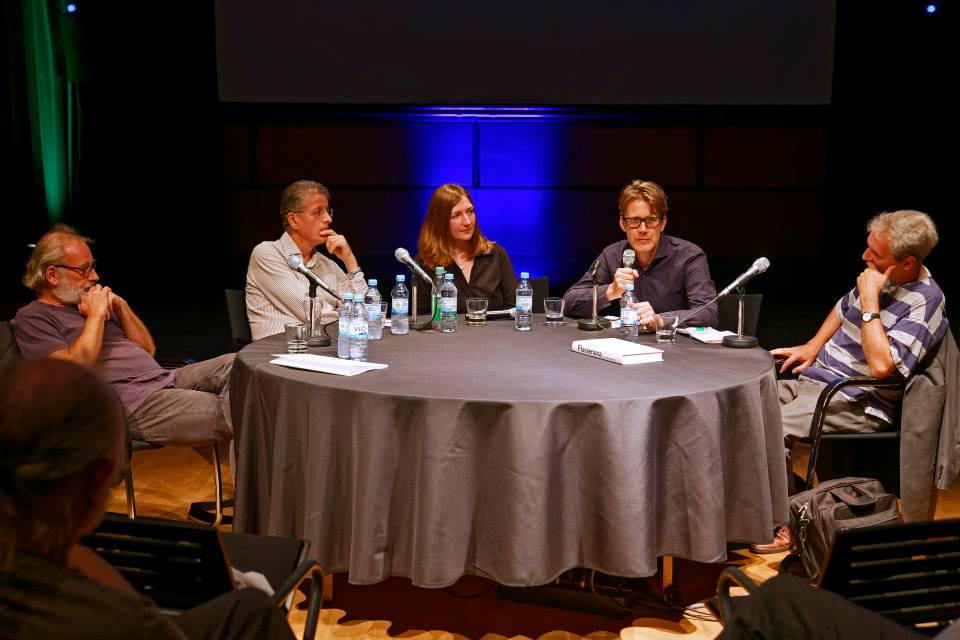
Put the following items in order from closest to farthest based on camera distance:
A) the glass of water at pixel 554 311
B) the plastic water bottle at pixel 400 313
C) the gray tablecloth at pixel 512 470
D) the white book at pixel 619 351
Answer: the gray tablecloth at pixel 512 470
the white book at pixel 619 351
the plastic water bottle at pixel 400 313
the glass of water at pixel 554 311

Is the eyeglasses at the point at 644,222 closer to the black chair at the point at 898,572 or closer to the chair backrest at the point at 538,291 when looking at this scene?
the chair backrest at the point at 538,291

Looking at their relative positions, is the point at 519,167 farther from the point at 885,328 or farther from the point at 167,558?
the point at 167,558

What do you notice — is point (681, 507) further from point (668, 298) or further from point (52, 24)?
point (52, 24)

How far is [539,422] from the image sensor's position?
2420mm

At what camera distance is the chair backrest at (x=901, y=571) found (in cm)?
170

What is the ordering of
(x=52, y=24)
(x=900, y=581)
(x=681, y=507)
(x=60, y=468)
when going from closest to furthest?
1. (x=60, y=468)
2. (x=900, y=581)
3. (x=681, y=507)
4. (x=52, y=24)

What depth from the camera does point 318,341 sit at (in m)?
3.25

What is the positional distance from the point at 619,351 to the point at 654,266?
1.21m

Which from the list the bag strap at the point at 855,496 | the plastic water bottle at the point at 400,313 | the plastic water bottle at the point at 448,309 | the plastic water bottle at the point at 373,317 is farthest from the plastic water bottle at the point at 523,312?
the bag strap at the point at 855,496

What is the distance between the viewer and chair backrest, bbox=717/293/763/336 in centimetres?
380

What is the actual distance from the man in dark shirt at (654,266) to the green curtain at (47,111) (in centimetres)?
536

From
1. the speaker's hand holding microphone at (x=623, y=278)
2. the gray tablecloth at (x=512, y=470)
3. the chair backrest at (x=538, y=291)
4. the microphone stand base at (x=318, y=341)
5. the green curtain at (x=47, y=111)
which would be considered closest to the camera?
the gray tablecloth at (x=512, y=470)

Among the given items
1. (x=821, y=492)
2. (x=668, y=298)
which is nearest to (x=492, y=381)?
(x=821, y=492)

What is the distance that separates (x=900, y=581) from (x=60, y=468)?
1546mm
